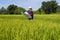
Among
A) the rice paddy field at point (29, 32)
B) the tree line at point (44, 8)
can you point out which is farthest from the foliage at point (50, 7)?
the rice paddy field at point (29, 32)

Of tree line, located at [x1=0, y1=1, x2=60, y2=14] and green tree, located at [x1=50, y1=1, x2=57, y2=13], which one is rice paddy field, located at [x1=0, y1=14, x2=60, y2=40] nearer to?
tree line, located at [x1=0, y1=1, x2=60, y2=14]

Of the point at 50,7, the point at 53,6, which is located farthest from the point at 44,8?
the point at 53,6

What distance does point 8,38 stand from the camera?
271 centimetres

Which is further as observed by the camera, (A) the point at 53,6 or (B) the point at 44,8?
(B) the point at 44,8

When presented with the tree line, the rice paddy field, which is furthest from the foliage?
the rice paddy field

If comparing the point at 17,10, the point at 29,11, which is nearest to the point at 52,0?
the point at 17,10

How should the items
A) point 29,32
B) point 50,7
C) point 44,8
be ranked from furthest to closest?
1. point 44,8
2. point 50,7
3. point 29,32

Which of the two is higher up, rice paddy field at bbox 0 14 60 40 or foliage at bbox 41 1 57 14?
rice paddy field at bbox 0 14 60 40

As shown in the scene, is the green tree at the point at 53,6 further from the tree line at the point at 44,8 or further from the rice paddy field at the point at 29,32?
the rice paddy field at the point at 29,32

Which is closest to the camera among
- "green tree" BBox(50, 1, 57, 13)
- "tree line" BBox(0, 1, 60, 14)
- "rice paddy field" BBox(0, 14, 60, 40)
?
"rice paddy field" BBox(0, 14, 60, 40)

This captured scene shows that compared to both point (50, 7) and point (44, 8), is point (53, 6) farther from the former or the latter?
point (44, 8)

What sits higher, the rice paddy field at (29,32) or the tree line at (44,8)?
the rice paddy field at (29,32)

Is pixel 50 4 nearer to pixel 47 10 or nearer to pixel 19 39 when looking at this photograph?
pixel 47 10

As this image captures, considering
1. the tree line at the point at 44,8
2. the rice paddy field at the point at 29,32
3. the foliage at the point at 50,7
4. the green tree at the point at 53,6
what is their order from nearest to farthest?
the rice paddy field at the point at 29,32 < the tree line at the point at 44,8 < the foliage at the point at 50,7 < the green tree at the point at 53,6
